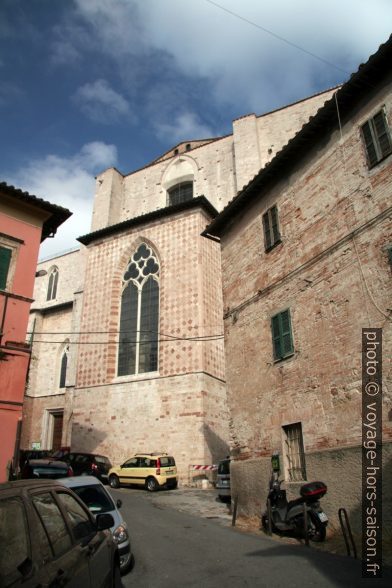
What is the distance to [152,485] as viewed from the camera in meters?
16.3

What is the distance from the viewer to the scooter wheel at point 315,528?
24.4ft

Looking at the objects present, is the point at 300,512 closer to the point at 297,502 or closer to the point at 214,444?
the point at 297,502

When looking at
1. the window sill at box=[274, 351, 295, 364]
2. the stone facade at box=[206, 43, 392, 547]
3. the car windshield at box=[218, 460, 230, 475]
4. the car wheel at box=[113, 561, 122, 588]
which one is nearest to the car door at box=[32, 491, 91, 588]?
the car wheel at box=[113, 561, 122, 588]

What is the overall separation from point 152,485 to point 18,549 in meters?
15.1

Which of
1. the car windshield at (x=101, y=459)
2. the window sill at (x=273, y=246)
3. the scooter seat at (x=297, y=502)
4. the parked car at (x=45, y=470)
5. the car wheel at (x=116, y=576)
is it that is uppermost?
the window sill at (x=273, y=246)

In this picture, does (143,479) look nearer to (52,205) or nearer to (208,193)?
(52,205)

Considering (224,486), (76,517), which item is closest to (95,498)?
(76,517)

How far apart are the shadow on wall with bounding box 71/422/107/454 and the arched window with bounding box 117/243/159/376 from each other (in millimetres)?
3119

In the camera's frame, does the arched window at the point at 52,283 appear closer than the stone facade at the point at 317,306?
No

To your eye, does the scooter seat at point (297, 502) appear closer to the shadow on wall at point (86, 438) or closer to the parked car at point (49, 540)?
the parked car at point (49, 540)

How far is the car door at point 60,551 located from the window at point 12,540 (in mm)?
218

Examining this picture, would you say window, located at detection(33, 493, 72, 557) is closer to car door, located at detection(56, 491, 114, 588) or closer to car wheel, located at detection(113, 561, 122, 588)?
car door, located at detection(56, 491, 114, 588)

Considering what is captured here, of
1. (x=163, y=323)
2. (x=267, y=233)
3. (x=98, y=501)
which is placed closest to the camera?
(x=98, y=501)

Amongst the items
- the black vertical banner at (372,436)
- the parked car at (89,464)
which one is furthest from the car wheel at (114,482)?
the black vertical banner at (372,436)
